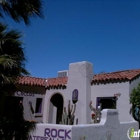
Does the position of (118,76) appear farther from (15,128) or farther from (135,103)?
(15,128)

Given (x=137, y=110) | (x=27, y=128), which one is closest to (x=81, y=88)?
(x=137, y=110)

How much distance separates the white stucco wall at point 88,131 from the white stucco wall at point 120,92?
228 centimetres

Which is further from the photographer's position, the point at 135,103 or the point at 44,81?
the point at 44,81

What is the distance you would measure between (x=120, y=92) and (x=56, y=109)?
7072mm

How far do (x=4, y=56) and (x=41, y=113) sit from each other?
10.4m

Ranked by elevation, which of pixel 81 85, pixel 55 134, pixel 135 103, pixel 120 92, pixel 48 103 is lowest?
pixel 55 134

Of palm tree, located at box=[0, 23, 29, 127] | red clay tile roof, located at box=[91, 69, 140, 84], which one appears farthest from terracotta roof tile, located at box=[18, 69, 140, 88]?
palm tree, located at box=[0, 23, 29, 127]

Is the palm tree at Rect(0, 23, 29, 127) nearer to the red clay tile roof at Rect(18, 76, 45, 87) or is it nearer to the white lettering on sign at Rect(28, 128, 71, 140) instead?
the white lettering on sign at Rect(28, 128, 71, 140)

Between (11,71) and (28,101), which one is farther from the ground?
(11,71)

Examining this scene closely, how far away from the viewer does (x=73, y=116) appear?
16.2 metres

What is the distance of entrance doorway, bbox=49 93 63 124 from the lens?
19516 mm

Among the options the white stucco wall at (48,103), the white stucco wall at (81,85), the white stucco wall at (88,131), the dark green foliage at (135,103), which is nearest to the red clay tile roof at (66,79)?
the white stucco wall at (48,103)

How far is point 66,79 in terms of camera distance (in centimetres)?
1892

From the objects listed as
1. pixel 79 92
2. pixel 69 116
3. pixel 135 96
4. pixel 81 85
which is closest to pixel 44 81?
pixel 79 92
